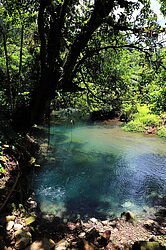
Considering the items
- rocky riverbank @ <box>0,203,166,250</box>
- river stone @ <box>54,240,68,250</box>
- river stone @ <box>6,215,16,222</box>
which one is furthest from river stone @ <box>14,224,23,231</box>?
river stone @ <box>54,240,68,250</box>

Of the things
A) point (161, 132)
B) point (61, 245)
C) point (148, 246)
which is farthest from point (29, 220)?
point (161, 132)

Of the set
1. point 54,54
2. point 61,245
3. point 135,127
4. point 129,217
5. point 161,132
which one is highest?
point 54,54

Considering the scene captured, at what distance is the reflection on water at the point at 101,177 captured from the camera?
9352 millimetres

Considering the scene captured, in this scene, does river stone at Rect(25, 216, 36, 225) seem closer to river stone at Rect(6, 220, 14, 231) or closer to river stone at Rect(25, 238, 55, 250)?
river stone at Rect(6, 220, 14, 231)

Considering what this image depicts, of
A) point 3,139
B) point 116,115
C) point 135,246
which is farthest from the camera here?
point 116,115

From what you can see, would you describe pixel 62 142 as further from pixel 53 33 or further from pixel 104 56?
pixel 53 33

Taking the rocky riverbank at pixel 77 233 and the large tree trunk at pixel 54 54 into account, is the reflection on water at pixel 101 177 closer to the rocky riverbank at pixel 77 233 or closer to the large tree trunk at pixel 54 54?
the rocky riverbank at pixel 77 233

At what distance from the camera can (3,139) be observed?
256 inches

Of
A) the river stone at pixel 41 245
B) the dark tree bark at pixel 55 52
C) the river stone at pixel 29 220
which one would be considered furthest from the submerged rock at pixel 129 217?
the dark tree bark at pixel 55 52

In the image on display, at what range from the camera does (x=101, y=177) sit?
1217 cm

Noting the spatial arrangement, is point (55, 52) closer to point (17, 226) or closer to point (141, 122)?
point (17, 226)

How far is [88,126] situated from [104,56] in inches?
595

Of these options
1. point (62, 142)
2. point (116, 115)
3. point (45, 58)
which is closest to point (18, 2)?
point (45, 58)

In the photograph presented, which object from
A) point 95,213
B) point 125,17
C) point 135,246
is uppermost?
point 125,17
